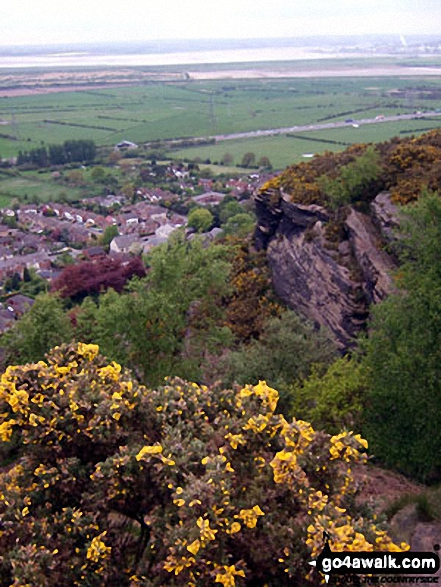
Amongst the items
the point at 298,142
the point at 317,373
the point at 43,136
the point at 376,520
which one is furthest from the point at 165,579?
the point at 43,136

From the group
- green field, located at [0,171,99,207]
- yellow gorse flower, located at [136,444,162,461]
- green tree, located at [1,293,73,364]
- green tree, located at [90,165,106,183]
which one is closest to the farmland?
green field, located at [0,171,99,207]

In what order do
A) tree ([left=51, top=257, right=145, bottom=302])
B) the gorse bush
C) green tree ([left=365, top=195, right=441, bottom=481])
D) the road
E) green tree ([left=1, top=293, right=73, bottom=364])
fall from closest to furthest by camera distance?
the gorse bush, green tree ([left=365, top=195, right=441, bottom=481]), green tree ([left=1, top=293, right=73, bottom=364]), tree ([left=51, top=257, right=145, bottom=302]), the road

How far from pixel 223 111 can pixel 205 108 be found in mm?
6687

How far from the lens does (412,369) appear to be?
1203 centimetres

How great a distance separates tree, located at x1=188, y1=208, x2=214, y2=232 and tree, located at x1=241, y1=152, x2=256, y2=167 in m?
30.9

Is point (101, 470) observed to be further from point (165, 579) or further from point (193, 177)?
point (193, 177)

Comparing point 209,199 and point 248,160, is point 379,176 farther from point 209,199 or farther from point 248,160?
point 248,160

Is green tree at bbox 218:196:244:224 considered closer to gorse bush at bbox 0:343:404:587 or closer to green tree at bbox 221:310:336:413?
green tree at bbox 221:310:336:413

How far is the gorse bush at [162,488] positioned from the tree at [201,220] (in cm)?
5207

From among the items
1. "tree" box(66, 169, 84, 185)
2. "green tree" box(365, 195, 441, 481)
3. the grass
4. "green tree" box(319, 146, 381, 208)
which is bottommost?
"tree" box(66, 169, 84, 185)

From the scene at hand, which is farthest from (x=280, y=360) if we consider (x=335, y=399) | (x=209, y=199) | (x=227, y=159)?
(x=227, y=159)

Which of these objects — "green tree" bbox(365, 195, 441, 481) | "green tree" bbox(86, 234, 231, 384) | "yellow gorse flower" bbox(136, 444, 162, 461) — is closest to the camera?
"yellow gorse flower" bbox(136, 444, 162, 461)

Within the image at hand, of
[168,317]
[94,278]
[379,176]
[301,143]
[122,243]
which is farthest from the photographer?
[301,143]

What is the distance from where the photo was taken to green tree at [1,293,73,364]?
1934 cm
